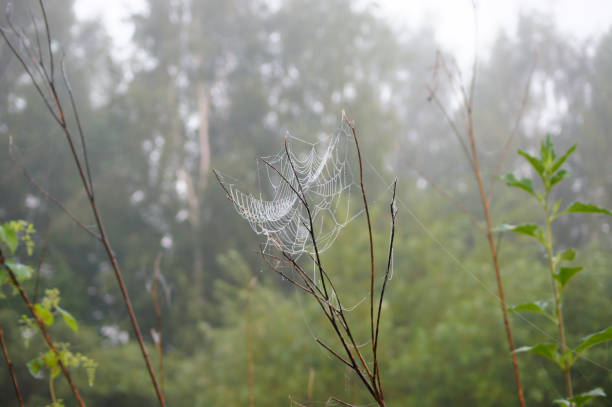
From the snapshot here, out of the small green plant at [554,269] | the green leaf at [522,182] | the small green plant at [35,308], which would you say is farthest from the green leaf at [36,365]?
the green leaf at [522,182]

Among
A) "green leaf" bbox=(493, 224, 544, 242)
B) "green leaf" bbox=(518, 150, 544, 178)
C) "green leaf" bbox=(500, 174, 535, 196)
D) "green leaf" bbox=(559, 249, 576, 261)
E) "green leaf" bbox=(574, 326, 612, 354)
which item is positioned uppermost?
"green leaf" bbox=(518, 150, 544, 178)

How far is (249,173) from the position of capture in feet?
44.6

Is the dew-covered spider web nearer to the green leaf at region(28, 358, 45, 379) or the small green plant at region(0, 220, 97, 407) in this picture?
the small green plant at region(0, 220, 97, 407)

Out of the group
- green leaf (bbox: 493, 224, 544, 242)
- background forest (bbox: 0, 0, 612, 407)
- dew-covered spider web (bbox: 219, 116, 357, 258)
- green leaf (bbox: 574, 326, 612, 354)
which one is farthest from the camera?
background forest (bbox: 0, 0, 612, 407)

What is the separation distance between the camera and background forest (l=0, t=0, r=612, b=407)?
756 centimetres

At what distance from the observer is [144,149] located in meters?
15.0

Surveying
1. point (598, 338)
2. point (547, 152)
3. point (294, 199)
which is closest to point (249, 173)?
point (294, 199)

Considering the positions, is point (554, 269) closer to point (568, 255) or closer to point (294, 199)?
point (568, 255)

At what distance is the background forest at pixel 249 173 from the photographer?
7562 millimetres

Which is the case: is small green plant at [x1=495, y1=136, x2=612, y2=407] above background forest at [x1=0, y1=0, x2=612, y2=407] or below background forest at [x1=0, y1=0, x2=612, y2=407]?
below

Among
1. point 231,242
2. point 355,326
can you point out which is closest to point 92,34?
point 231,242

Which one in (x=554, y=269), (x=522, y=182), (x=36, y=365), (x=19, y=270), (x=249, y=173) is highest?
(x=249, y=173)

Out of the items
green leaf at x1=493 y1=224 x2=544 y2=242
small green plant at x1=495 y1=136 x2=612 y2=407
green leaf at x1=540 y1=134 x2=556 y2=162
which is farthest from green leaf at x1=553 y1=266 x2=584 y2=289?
green leaf at x1=540 y1=134 x2=556 y2=162

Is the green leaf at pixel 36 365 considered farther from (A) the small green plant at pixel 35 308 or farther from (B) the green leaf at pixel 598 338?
(B) the green leaf at pixel 598 338
